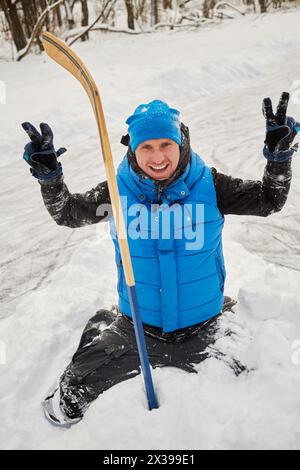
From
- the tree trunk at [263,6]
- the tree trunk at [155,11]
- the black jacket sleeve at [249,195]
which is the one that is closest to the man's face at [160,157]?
the black jacket sleeve at [249,195]

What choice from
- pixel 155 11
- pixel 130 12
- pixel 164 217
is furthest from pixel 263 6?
pixel 164 217

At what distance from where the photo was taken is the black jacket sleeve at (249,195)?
1.97 m

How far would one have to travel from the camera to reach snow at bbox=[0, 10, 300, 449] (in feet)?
5.26

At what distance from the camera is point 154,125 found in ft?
5.92

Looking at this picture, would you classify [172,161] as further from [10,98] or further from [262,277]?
[10,98]

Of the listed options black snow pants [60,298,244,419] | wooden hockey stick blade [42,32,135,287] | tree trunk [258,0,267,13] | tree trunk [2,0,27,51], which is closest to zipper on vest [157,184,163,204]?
wooden hockey stick blade [42,32,135,287]

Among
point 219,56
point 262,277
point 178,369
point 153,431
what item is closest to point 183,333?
point 178,369

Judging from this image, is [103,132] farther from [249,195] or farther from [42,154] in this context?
[249,195]

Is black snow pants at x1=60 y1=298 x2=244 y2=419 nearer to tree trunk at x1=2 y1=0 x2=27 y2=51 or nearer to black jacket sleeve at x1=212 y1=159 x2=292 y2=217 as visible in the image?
black jacket sleeve at x1=212 y1=159 x2=292 y2=217

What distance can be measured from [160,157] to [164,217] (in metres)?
0.29

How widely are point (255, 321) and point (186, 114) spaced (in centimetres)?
544

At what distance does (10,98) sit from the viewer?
7.87 meters

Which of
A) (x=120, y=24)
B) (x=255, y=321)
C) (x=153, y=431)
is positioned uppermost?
(x=153, y=431)
